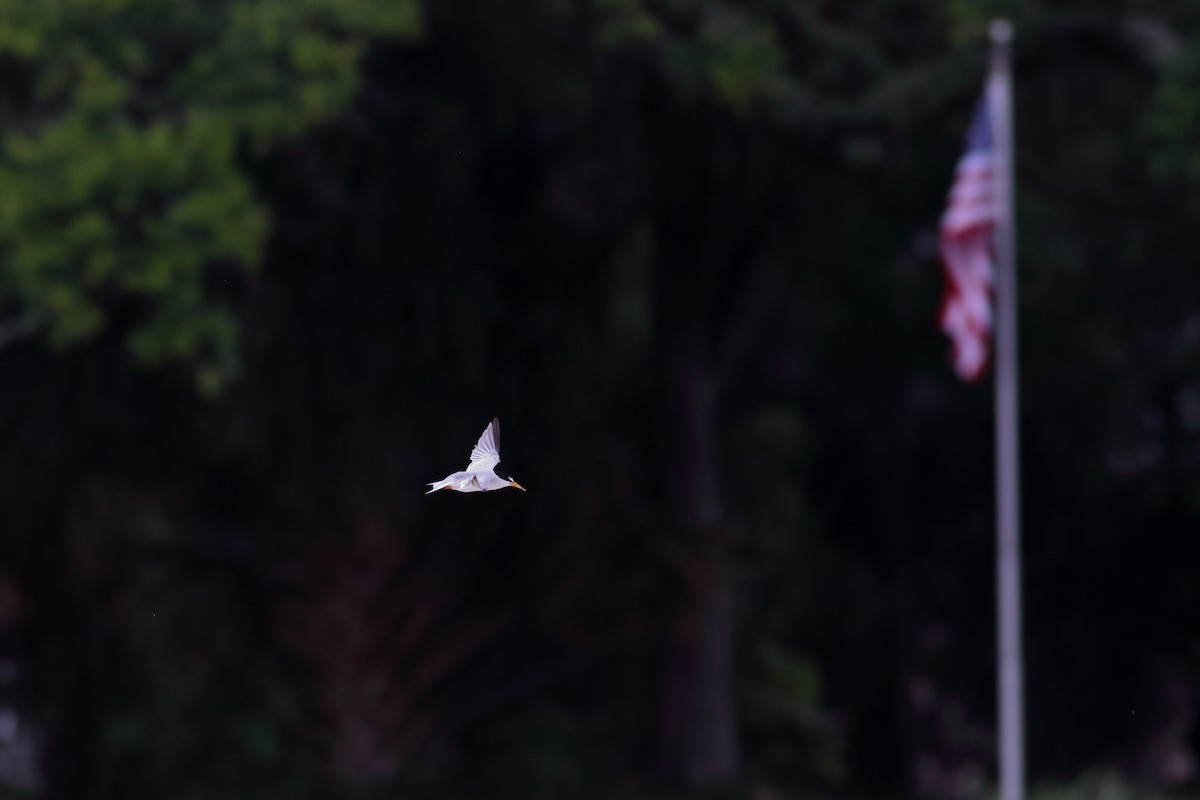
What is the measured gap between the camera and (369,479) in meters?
24.1

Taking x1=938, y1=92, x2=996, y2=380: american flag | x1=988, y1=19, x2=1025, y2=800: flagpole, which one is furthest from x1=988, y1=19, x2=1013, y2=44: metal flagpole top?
x1=938, y1=92, x2=996, y2=380: american flag

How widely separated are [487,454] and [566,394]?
18.5m

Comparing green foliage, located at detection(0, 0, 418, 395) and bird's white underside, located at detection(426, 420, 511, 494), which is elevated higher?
green foliage, located at detection(0, 0, 418, 395)

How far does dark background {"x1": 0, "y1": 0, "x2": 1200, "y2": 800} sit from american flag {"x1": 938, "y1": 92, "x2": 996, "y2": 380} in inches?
125

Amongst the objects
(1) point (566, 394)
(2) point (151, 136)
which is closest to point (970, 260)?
(2) point (151, 136)

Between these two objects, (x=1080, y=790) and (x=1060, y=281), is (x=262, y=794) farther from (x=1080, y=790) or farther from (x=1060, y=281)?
(x=1060, y=281)

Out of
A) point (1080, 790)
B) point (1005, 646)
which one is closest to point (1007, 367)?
point (1005, 646)

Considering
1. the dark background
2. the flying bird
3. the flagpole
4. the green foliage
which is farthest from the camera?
the dark background

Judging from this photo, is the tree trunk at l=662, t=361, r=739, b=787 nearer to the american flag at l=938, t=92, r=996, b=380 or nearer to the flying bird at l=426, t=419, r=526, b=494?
the american flag at l=938, t=92, r=996, b=380

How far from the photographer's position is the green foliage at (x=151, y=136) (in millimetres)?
19062

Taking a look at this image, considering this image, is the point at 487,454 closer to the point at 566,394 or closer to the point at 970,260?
the point at 970,260

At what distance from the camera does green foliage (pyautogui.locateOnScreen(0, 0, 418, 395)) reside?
1906 centimetres

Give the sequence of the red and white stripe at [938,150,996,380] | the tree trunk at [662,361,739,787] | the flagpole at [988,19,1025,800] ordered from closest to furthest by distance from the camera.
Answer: the red and white stripe at [938,150,996,380] → the flagpole at [988,19,1025,800] → the tree trunk at [662,361,739,787]

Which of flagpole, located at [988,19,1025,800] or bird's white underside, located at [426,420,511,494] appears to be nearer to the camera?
bird's white underside, located at [426,420,511,494]
